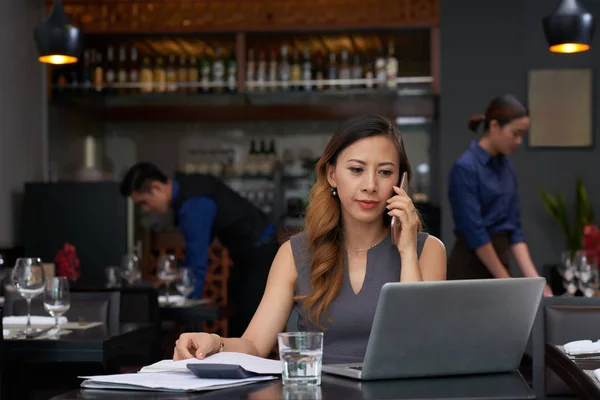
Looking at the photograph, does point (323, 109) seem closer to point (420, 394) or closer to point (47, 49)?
point (47, 49)

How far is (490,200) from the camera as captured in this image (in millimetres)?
4258

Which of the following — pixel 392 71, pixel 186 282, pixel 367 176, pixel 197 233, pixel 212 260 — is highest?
pixel 392 71

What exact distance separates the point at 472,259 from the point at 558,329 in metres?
1.76

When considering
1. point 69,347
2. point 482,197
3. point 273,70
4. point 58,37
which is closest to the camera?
point 69,347

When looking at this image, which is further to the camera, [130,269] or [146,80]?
[146,80]

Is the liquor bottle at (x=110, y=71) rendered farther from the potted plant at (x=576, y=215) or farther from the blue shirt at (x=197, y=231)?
the potted plant at (x=576, y=215)

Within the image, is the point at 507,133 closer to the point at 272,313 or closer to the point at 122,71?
the point at 272,313

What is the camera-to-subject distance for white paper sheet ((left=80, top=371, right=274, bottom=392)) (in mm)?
1512

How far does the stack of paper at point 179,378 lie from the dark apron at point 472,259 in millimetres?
2628

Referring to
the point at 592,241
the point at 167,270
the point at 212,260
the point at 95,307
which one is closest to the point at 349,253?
the point at 95,307

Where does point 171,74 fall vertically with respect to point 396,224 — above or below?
above

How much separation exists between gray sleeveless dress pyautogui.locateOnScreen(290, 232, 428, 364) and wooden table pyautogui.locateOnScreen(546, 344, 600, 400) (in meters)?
0.39

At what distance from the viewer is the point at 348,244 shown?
229 centimetres

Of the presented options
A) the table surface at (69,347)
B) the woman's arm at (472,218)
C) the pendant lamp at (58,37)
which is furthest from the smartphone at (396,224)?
the pendant lamp at (58,37)
